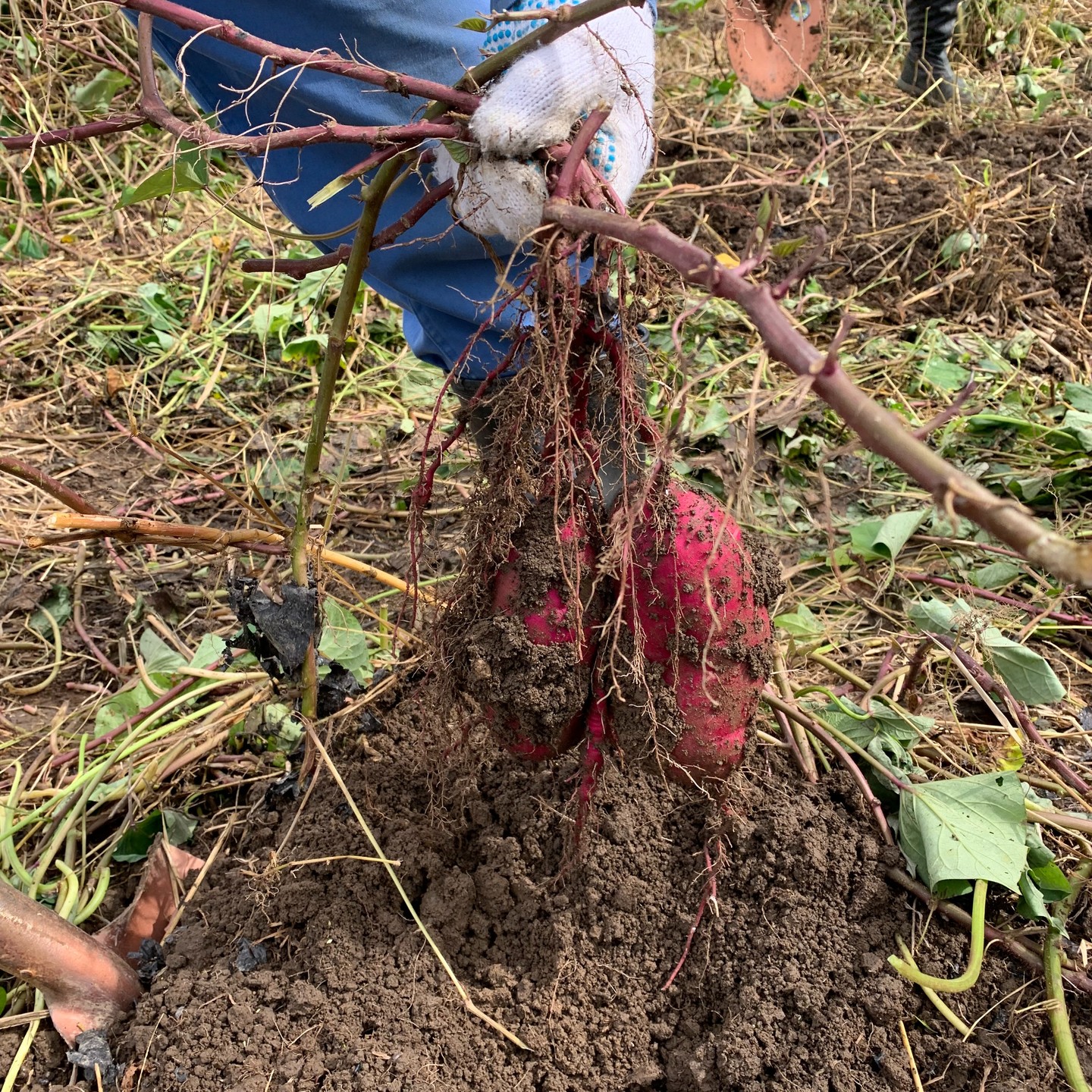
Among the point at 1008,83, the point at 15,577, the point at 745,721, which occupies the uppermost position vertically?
the point at 1008,83

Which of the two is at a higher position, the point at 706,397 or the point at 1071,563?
the point at 1071,563

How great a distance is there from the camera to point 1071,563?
456 mm

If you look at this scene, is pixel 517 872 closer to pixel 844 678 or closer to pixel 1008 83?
pixel 844 678

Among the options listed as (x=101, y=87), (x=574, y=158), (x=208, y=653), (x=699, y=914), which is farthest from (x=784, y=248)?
(x=208, y=653)

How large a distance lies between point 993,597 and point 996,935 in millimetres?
675

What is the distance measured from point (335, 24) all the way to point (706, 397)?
1.23 m

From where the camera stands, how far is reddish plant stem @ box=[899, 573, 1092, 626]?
5.26 feet

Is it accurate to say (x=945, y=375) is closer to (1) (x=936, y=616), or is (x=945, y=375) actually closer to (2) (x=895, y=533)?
(2) (x=895, y=533)

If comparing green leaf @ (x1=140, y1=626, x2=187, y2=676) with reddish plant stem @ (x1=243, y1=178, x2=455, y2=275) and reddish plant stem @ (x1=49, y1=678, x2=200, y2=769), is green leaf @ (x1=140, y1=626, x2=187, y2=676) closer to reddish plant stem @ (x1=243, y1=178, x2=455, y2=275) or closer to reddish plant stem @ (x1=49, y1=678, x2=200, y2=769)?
reddish plant stem @ (x1=49, y1=678, x2=200, y2=769)

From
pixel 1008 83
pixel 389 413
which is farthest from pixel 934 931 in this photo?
pixel 1008 83

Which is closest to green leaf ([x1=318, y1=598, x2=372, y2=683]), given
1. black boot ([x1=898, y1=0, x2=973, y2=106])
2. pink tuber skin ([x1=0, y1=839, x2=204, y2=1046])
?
pink tuber skin ([x1=0, y1=839, x2=204, y2=1046])

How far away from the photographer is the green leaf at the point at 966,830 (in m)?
1.14

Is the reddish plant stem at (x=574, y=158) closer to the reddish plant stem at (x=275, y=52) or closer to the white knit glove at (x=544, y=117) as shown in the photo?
the white knit glove at (x=544, y=117)

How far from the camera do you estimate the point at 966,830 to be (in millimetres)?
1172
